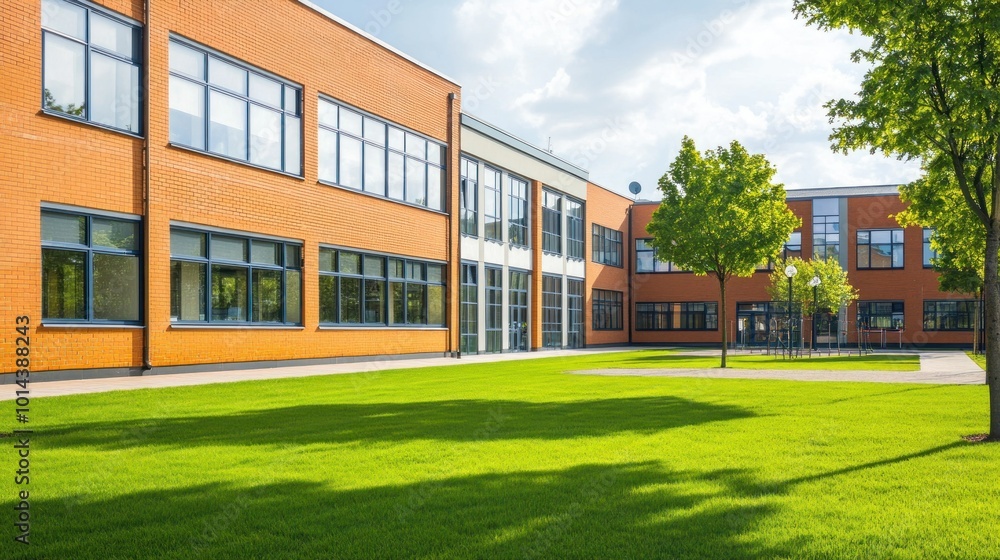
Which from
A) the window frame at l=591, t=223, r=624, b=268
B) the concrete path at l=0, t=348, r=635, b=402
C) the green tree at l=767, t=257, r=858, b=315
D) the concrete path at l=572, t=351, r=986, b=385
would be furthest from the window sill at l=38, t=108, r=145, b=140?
the green tree at l=767, t=257, r=858, b=315

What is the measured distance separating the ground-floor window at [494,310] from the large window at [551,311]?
508 centimetres

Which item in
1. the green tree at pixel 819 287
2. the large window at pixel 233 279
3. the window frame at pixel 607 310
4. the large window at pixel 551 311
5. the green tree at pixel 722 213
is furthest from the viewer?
the window frame at pixel 607 310

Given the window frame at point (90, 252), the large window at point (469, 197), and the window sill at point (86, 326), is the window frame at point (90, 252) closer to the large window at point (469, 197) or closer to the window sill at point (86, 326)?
the window sill at point (86, 326)

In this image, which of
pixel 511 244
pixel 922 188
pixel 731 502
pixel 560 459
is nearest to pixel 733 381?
pixel 922 188

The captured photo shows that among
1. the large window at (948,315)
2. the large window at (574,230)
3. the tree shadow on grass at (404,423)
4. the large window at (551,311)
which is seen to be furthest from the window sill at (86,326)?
the large window at (948,315)

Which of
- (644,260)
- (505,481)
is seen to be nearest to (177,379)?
(505,481)

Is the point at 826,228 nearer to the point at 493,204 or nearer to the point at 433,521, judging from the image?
the point at 493,204

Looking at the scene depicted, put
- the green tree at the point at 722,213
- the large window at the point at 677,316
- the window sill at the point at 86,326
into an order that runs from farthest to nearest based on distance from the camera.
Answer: the large window at the point at 677,316
the green tree at the point at 722,213
the window sill at the point at 86,326

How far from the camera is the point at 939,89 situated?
10.0 metres

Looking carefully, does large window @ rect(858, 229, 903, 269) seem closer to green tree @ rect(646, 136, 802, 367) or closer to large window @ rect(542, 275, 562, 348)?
large window @ rect(542, 275, 562, 348)

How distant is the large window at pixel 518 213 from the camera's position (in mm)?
39406

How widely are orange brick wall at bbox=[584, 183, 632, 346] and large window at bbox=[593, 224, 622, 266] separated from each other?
32 cm

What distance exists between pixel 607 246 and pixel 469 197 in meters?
19.0

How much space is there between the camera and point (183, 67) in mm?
20516
